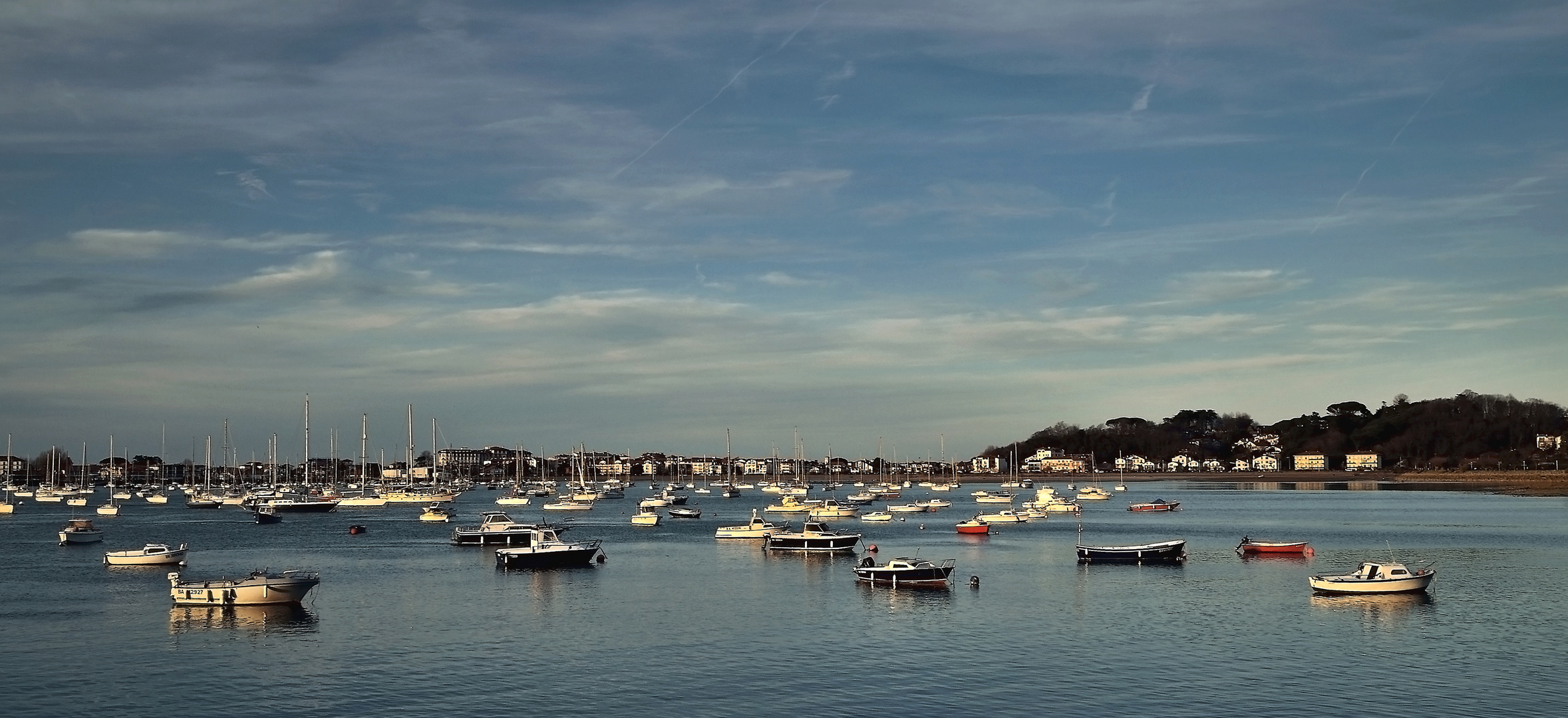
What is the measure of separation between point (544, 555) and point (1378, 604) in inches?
1946

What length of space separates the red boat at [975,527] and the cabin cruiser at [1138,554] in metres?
31.8

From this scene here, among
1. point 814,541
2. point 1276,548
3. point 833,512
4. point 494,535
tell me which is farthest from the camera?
point 833,512

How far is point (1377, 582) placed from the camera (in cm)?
6688

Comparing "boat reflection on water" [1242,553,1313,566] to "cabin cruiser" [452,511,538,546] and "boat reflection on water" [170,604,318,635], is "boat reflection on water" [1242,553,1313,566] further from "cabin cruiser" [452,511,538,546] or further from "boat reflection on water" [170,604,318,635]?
"boat reflection on water" [170,604,318,635]

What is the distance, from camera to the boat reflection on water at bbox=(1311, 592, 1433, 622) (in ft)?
199

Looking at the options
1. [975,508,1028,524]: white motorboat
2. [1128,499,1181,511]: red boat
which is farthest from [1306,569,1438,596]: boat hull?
[1128,499,1181,511]: red boat

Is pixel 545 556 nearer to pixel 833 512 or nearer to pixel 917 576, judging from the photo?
pixel 917 576

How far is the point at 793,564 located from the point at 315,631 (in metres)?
39.4

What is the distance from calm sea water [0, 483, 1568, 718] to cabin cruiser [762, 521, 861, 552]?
1.80 meters

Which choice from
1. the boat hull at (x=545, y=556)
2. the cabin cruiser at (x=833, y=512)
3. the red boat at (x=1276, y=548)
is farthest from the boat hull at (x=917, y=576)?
the cabin cruiser at (x=833, y=512)

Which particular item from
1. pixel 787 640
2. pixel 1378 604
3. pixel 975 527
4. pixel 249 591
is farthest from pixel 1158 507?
pixel 249 591

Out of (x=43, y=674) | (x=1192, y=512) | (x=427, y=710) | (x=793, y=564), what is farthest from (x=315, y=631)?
(x=1192, y=512)

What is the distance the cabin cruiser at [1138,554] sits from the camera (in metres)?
88.9

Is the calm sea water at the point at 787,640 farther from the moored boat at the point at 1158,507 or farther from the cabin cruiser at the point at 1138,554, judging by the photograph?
the moored boat at the point at 1158,507
